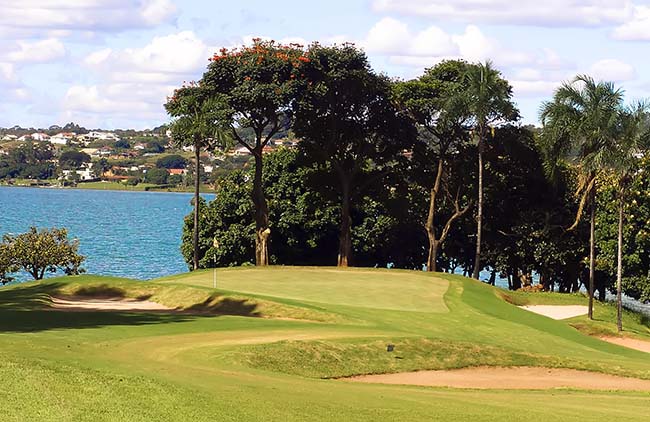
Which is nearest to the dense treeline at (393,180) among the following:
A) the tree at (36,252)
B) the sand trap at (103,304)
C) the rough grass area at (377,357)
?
the tree at (36,252)

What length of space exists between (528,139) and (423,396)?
165 ft

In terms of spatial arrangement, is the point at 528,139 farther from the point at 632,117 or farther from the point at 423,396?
the point at 423,396

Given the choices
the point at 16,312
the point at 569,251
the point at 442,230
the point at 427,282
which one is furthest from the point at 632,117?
the point at 16,312

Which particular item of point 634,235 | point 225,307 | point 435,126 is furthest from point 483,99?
point 225,307

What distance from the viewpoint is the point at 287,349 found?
29469 mm

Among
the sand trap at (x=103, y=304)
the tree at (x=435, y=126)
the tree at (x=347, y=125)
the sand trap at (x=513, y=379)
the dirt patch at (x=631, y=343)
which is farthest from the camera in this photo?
the tree at (x=435, y=126)

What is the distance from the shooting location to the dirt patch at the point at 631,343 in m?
47.5

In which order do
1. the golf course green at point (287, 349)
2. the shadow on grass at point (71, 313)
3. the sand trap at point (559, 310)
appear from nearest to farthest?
the golf course green at point (287, 349), the shadow on grass at point (71, 313), the sand trap at point (559, 310)

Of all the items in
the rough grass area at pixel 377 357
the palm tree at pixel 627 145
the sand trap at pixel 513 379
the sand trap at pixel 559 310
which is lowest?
the sand trap at pixel 559 310

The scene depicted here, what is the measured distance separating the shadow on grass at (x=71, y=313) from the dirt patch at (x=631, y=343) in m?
19.1

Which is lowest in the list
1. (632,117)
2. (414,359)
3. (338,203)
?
(414,359)

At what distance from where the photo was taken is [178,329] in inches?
1266

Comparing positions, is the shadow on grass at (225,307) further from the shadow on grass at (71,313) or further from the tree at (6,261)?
the tree at (6,261)

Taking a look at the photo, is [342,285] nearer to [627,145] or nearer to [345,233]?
[627,145]
